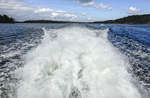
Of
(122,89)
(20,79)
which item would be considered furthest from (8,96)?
(122,89)

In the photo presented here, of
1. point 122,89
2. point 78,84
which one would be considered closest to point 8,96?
point 78,84

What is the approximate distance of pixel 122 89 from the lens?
12.0ft

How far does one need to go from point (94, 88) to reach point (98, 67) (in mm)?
985

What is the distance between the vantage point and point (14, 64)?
5.46m

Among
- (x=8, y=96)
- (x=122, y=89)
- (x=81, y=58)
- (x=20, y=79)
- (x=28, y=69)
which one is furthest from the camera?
(x=81, y=58)

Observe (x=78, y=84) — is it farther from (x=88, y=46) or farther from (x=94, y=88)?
(x=88, y=46)

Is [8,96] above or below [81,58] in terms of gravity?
below

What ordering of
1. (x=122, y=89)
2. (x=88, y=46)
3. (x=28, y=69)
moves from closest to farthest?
(x=122, y=89) → (x=28, y=69) → (x=88, y=46)

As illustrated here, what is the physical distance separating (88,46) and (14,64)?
279 centimetres

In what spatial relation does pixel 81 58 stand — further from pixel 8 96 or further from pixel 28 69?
pixel 8 96

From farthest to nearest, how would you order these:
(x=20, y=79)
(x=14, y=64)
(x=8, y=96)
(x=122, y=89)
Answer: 1. (x=14, y=64)
2. (x=20, y=79)
3. (x=122, y=89)
4. (x=8, y=96)

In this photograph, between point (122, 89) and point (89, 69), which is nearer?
point (122, 89)

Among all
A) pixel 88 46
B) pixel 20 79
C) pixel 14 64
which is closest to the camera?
pixel 20 79

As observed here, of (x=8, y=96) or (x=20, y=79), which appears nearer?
(x=8, y=96)
